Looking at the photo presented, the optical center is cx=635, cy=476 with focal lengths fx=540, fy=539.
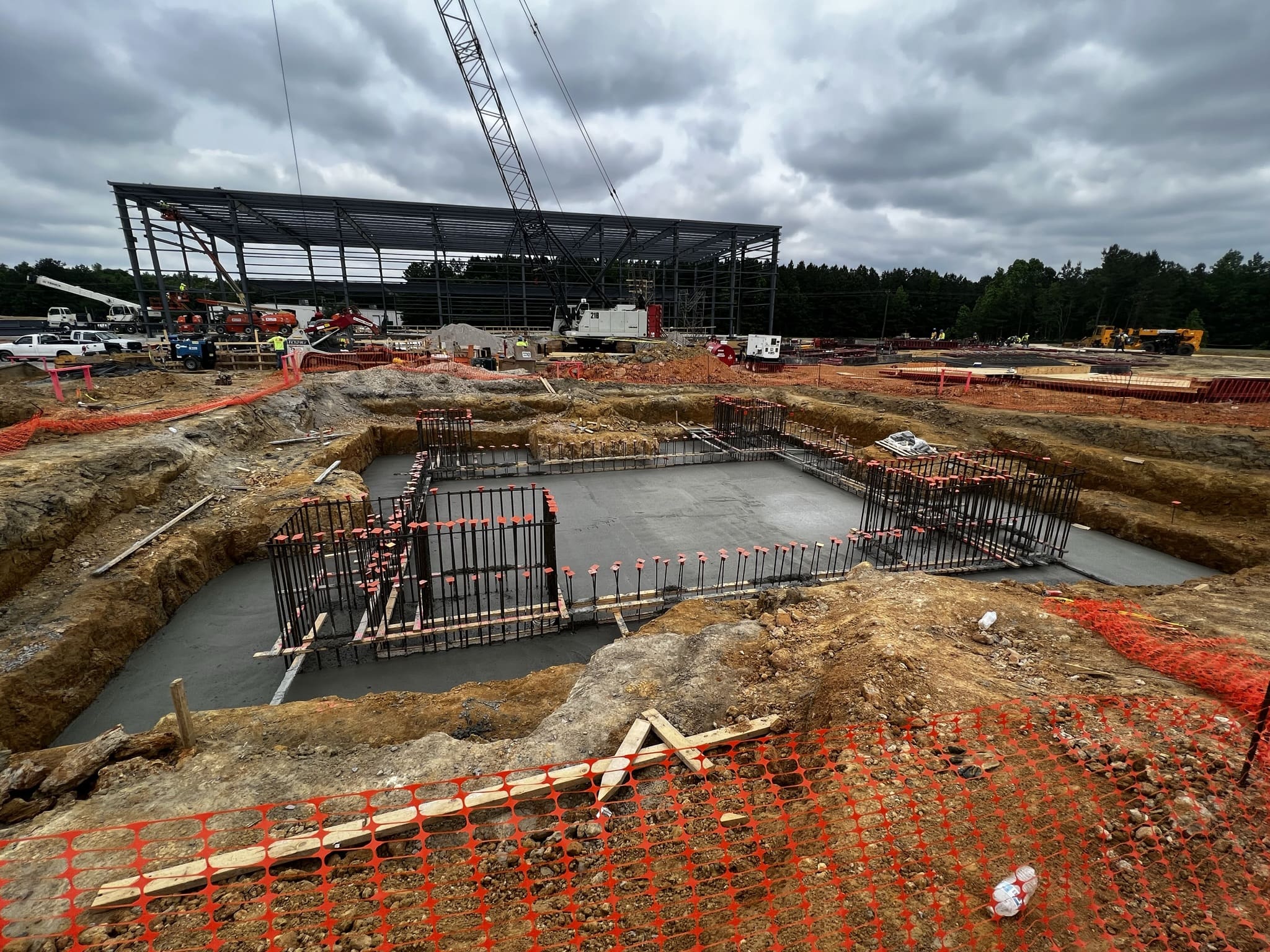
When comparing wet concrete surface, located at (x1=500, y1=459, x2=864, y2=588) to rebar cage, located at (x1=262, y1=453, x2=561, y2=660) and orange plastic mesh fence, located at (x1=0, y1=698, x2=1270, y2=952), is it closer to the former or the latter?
rebar cage, located at (x1=262, y1=453, x2=561, y2=660)

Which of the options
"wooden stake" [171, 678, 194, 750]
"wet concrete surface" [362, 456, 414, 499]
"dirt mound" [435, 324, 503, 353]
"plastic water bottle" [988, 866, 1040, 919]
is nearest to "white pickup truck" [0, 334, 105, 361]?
"dirt mound" [435, 324, 503, 353]

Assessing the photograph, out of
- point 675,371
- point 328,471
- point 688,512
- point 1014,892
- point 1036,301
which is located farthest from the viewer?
point 1036,301

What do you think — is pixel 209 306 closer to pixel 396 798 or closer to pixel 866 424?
pixel 866 424

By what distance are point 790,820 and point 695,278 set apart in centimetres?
5011

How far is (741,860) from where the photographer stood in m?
3.47

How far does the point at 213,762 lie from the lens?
4.56 m

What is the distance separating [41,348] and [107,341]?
3794mm

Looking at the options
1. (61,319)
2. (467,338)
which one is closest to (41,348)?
(467,338)

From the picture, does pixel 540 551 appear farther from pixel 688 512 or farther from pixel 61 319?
pixel 61 319

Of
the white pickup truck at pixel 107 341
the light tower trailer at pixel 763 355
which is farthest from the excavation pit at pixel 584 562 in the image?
the white pickup truck at pixel 107 341

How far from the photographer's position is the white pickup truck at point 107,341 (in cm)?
2725

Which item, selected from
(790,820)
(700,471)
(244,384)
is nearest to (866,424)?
(700,471)

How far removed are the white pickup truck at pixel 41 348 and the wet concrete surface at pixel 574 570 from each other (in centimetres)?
2086

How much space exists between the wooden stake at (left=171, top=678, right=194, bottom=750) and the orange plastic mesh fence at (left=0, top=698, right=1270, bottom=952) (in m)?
0.96
